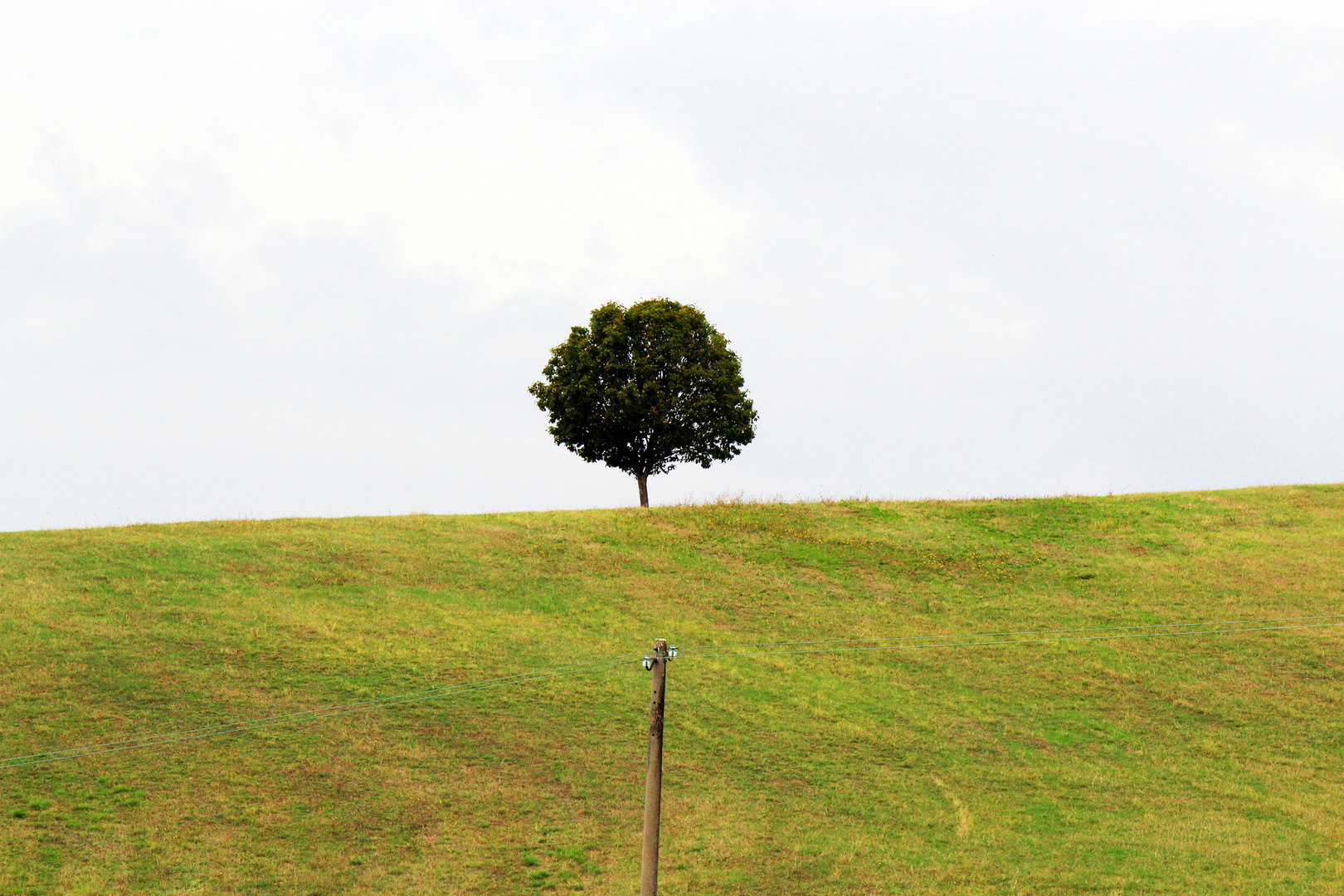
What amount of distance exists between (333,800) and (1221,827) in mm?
20297

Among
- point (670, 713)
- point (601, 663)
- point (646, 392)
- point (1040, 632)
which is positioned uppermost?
point (646, 392)

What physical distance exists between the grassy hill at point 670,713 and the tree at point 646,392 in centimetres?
755

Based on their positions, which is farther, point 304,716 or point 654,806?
point 304,716

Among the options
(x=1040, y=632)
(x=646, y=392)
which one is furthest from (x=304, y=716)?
(x=646, y=392)

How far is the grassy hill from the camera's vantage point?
2419 cm

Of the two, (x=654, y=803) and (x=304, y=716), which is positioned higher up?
(x=654, y=803)

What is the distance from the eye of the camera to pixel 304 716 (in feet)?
97.9

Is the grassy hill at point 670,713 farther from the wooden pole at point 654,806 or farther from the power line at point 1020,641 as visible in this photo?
the wooden pole at point 654,806

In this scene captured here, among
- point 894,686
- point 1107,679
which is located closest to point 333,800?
point 894,686

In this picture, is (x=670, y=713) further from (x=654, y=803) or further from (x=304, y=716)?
(x=654, y=803)

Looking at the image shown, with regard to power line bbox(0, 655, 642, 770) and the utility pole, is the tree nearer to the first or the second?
power line bbox(0, 655, 642, 770)

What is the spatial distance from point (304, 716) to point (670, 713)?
974cm

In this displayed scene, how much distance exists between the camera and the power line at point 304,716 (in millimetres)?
26672

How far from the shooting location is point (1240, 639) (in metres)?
39.8
